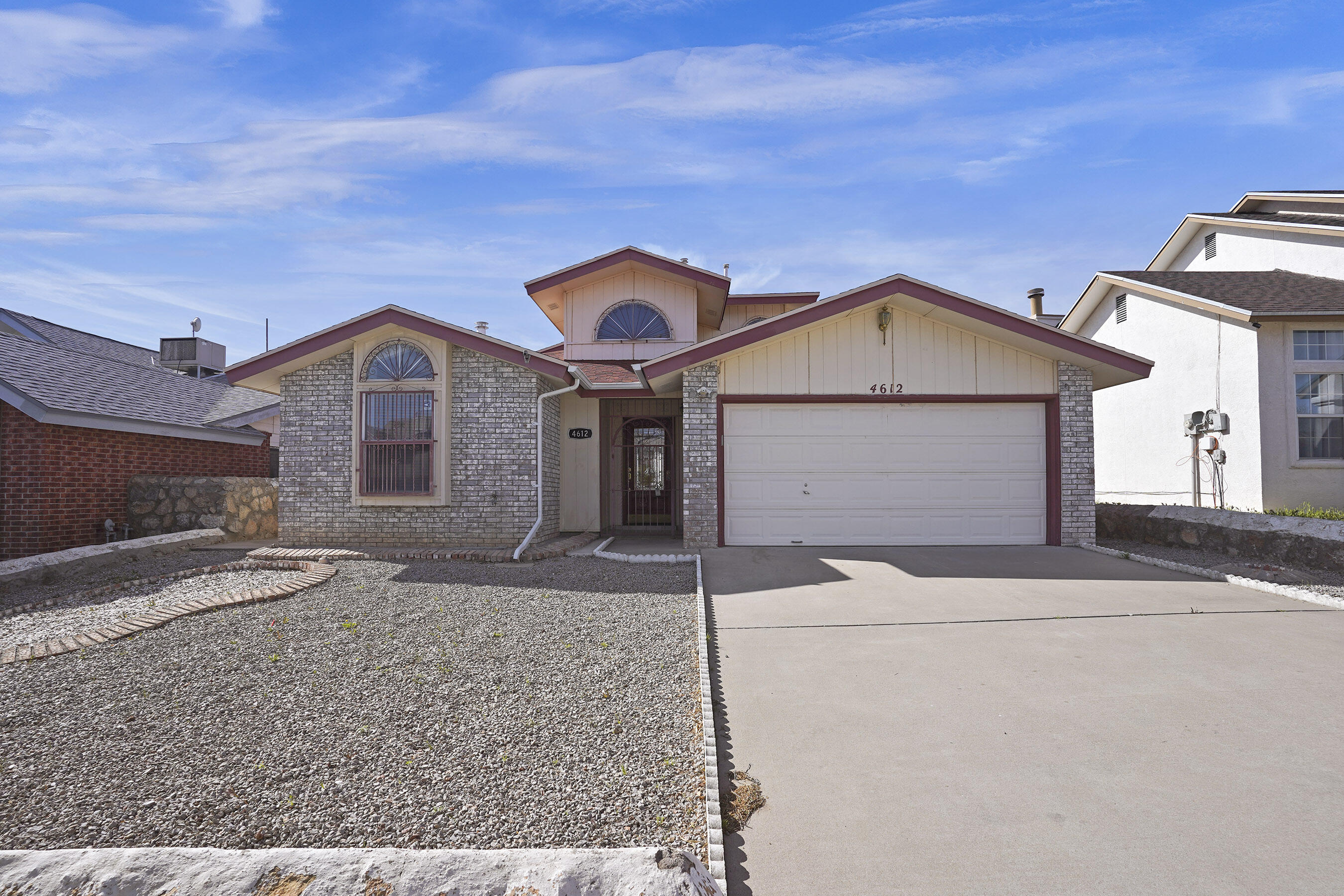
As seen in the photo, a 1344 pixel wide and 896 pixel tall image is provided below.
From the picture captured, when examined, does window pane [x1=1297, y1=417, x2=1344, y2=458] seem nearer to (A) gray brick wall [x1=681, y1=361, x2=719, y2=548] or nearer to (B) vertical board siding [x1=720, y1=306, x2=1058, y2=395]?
(B) vertical board siding [x1=720, y1=306, x2=1058, y2=395]

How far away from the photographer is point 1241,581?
21.9 feet

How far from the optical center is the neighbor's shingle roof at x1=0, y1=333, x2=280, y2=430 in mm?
10398

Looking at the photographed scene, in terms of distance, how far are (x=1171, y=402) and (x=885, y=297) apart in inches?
311

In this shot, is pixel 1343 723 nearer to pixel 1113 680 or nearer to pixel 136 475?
pixel 1113 680

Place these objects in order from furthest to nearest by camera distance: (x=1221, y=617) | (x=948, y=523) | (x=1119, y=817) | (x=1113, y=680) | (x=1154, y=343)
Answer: (x=1154, y=343), (x=948, y=523), (x=1221, y=617), (x=1113, y=680), (x=1119, y=817)

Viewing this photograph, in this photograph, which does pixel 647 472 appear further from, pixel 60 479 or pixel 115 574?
pixel 60 479

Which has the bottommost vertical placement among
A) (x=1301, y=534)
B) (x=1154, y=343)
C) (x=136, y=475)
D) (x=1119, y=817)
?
(x=1119, y=817)

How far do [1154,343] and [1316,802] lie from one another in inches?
527

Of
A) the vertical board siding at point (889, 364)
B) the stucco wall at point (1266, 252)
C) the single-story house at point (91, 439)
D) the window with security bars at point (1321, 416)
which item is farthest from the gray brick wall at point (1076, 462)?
the single-story house at point (91, 439)

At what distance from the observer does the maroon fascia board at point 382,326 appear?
955 centimetres

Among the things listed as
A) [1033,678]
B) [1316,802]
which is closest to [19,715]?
[1033,678]

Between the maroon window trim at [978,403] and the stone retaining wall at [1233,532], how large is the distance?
6.01ft

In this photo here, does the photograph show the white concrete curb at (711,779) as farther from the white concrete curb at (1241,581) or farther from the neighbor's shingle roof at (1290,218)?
the neighbor's shingle roof at (1290,218)

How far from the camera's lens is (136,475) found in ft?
37.4
